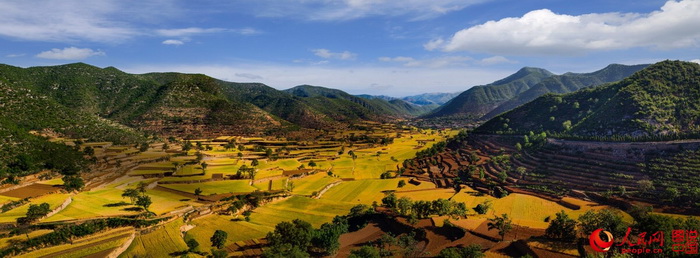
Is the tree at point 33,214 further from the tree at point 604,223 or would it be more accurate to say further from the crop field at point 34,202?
the tree at point 604,223

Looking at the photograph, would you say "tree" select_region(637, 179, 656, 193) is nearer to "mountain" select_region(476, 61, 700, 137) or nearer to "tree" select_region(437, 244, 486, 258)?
"mountain" select_region(476, 61, 700, 137)

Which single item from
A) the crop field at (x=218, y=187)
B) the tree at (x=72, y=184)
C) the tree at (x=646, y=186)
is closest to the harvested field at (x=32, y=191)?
the tree at (x=72, y=184)

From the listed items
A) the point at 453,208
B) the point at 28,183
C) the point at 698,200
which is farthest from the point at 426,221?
the point at 28,183

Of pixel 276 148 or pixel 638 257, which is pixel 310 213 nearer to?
pixel 638 257

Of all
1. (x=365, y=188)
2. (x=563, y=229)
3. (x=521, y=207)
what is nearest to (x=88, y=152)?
(x=365, y=188)

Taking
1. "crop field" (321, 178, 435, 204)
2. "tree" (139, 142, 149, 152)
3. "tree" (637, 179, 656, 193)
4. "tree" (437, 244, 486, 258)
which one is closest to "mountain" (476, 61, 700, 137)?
"tree" (637, 179, 656, 193)

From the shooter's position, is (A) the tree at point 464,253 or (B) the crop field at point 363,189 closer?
(A) the tree at point 464,253

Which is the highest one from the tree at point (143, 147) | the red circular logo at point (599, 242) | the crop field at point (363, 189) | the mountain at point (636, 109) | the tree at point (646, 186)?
the mountain at point (636, 109)
